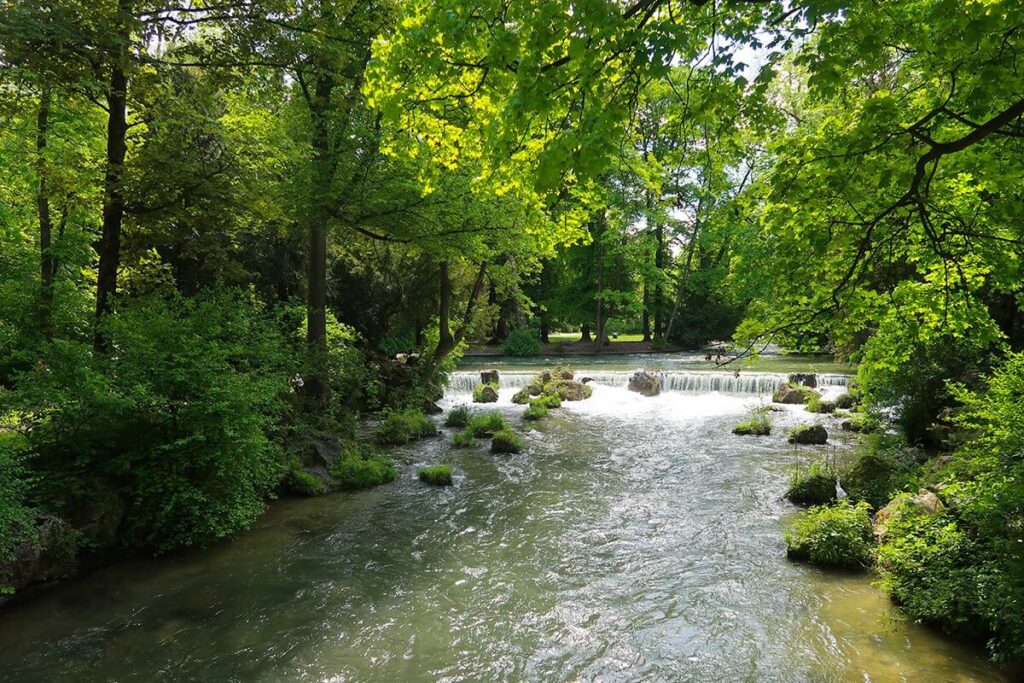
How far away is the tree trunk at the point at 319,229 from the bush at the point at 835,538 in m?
8.83

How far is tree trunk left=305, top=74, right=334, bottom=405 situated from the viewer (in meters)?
11.4

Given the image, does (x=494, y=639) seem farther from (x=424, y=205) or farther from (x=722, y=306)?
(x=722, y=306)

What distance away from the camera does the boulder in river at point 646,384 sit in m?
21.2

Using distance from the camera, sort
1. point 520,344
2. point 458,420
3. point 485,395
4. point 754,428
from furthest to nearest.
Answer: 1. point 520,344
2. point 485,395
3. point 458,420
4. point 754,428

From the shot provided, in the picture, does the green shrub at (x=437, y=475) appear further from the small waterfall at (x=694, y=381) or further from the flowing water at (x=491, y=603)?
the small waterfall at (x=694, y=381)

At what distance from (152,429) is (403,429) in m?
7.25

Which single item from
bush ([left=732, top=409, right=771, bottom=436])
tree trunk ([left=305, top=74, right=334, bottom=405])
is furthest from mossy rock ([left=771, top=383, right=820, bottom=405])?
tree trunk ([left=305, top=74, right=334, bottom=405])

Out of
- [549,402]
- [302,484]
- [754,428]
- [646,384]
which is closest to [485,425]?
[549,402]

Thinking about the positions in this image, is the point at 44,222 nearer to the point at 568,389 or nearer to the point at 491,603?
the point at 491,603

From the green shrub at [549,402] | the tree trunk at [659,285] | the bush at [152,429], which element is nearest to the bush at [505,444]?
the green shrub at [549,402]

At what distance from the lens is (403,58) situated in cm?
420

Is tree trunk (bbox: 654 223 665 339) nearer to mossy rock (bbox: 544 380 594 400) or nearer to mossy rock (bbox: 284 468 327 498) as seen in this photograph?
mossy rock (bbox: 544 380 594 400)

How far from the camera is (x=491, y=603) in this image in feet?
21.6

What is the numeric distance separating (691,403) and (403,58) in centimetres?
1731
